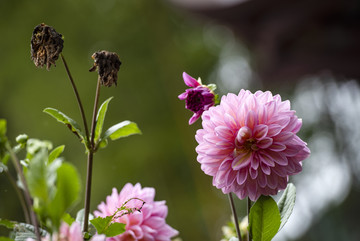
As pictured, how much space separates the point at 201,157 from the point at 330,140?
5.78ft

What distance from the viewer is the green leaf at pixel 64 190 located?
5.0 inches

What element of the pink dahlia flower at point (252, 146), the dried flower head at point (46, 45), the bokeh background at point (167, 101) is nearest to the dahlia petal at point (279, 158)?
the pink dahlia flower at point (252, 146)

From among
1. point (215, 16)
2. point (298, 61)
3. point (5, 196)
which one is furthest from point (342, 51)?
point (5, 196)

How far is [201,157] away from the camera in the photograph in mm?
222

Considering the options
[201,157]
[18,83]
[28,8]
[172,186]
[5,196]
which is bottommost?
[201,157]

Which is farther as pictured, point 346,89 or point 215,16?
point 346,89

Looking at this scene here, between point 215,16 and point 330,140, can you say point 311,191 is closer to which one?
point 330,140

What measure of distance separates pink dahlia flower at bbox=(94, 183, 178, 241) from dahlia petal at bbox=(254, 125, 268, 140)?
0.23ft

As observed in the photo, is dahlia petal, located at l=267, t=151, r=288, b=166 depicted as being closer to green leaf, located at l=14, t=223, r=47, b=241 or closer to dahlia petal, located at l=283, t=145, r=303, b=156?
dahlia petal, located at l=283, t=145, r=303, b=156

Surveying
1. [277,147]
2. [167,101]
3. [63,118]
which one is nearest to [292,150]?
[277,147]

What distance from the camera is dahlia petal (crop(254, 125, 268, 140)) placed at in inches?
8.3

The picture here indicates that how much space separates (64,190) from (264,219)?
0.37 feet

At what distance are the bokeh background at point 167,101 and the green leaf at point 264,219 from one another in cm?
101

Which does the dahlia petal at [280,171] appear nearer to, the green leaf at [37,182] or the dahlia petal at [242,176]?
the dahlia petal at [242,176]
